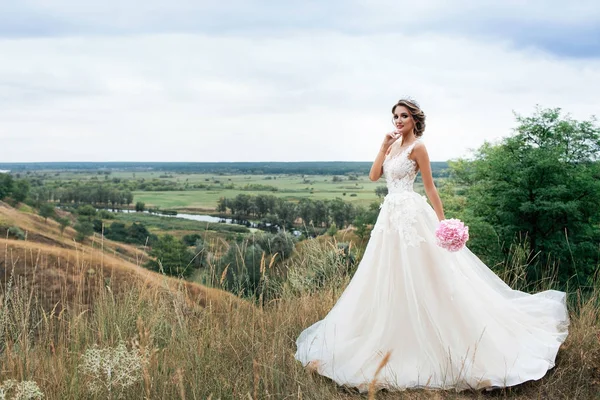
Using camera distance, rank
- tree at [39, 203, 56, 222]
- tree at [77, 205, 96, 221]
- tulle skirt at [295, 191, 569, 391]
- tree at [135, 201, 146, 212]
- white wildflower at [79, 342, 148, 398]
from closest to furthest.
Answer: white wildflower at [79, 342, 148, 398]
tulle skirt at [295, 191, 569, 391]
tree at [39, 203, 56, 222]
tree at [77, 205, 96, 221]
tree at [135, 201, 146, 212]

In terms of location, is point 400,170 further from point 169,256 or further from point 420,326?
point 169,256

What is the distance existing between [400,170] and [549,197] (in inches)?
920

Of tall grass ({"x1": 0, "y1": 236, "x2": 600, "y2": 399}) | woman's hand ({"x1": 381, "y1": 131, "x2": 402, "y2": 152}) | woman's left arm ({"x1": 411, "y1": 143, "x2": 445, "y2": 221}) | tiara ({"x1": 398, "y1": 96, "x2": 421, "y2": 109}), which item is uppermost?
tiara ({"x1": 398, "y1": 96, "x2": 421, "y2": 109})

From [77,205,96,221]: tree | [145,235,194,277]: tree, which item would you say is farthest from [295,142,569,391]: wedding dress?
[77,205,96,221]: tree

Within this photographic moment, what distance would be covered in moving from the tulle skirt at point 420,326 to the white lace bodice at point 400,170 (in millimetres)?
83

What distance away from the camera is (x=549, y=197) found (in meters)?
25.2

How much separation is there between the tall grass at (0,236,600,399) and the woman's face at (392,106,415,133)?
2.28 meters

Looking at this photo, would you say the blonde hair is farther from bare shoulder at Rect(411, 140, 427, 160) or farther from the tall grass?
the tall grass

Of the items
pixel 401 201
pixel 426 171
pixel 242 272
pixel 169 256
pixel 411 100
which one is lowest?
pixel 169 256

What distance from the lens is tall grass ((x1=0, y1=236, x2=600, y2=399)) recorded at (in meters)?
3.59

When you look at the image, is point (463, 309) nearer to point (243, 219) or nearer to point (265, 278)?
point (265, 278)

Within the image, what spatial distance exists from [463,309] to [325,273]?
2478mm

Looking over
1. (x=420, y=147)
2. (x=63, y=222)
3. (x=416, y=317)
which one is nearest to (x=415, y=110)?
(x=420, y=147)

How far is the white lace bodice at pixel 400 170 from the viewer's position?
4.77m
